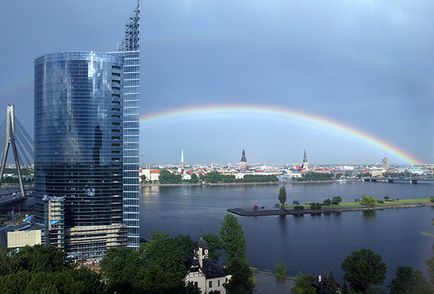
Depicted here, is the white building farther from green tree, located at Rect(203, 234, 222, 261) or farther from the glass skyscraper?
green tree, located at Rect(203, 234, 222, 261)

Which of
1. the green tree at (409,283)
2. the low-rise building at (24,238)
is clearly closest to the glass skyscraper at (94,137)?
the low-rise building at (24,238)

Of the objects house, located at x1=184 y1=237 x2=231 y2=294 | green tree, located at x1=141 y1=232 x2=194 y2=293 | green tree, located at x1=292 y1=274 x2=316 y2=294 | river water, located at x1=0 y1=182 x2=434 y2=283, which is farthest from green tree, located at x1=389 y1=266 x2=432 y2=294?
green tree, located at x1=141 y1=232 x2=194 y2=293

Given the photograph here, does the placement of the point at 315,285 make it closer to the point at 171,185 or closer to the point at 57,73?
the point at 57,73

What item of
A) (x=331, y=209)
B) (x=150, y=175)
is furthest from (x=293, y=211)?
(x=150, y=175)

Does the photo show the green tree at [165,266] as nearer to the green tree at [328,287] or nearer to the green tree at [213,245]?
the green tree at [213,245]

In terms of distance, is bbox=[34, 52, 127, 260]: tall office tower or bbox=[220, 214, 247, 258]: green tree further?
bbox=[34, 52, 127, 260]: tall office tower

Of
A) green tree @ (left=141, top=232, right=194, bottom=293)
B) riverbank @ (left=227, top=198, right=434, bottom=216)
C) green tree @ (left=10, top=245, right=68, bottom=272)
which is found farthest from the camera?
riverbank @ (left=227, top=198, right=434, bottom=216)

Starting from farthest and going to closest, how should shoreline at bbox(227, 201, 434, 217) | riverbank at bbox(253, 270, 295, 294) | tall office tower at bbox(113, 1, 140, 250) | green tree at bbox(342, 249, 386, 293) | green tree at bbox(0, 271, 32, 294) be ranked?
shoreline at bbox(227, 201, 434, 217)
tall office tower at bbox(113, 1, 140, 250)
riverbank at bbox(253, 270, 295, 294)
green tree at bbox(342, 249, 386, 293)
green tree at bbox(0, 271, 32, 294)
